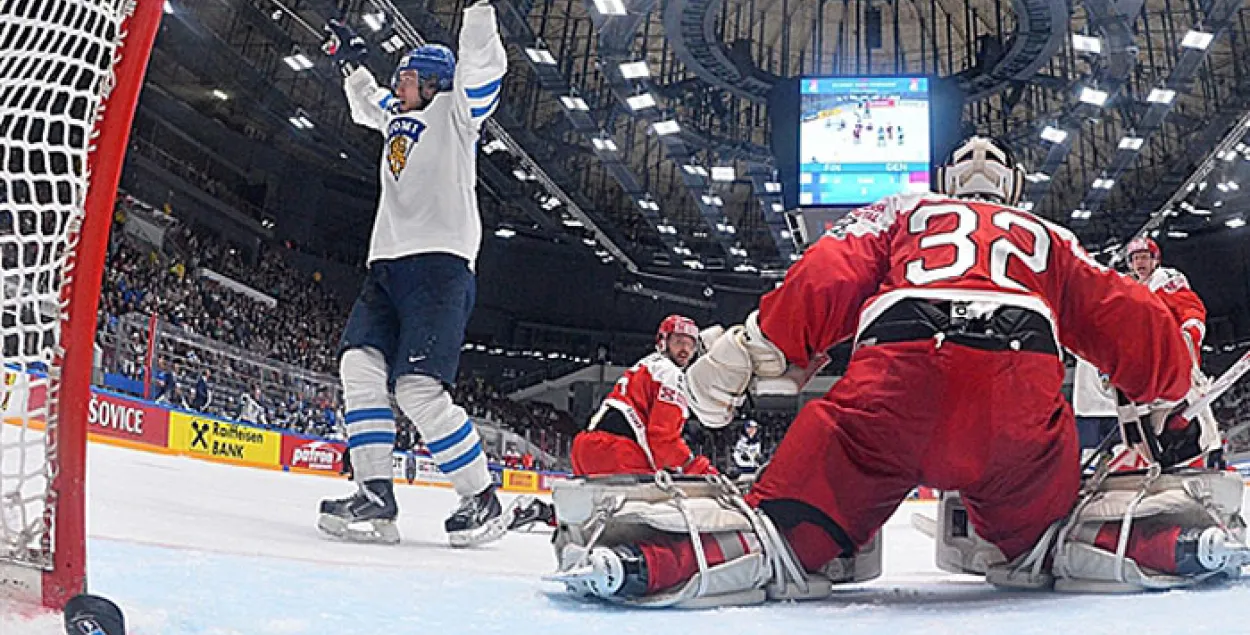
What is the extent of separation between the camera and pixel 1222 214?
21.4 metres

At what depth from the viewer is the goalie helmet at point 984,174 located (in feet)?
6.59

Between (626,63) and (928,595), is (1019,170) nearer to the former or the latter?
(928,595)

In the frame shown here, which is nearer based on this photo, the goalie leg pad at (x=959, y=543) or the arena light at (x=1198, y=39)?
the goalie leg pad at (x=959, y=543)

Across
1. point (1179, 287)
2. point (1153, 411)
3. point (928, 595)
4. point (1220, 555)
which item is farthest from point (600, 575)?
point (1179, 287)

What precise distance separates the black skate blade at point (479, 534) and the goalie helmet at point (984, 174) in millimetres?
1469

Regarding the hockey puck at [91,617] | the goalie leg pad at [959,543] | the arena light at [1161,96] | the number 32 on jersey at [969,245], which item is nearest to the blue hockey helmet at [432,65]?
the number 32 on jersey at [969,245]

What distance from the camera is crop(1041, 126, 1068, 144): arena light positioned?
14.3 metres

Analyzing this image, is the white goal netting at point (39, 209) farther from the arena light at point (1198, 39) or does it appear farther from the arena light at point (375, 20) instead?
the arena light at point (1198, 39)

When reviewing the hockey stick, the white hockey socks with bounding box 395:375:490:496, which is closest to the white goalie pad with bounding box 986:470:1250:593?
the hockey stick

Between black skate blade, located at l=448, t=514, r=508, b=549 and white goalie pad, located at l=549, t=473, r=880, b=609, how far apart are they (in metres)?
1.09

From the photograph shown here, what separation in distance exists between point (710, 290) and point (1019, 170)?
23426mm

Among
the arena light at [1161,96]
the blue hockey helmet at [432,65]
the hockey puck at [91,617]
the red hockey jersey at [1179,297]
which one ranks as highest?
the arena light at [1161,96]

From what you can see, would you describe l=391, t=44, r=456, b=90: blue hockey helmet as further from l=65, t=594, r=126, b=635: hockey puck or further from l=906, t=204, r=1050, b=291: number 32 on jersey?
l=65, t=594, r=126, b=635: hockey puck

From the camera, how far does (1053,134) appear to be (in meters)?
14.4
